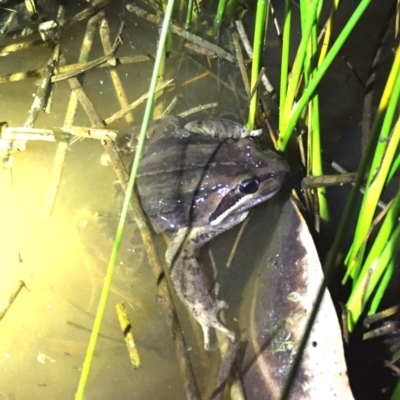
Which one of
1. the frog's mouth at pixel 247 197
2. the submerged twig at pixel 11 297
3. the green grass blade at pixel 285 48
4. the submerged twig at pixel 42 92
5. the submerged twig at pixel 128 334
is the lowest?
the submerged twig at pixel 128 334

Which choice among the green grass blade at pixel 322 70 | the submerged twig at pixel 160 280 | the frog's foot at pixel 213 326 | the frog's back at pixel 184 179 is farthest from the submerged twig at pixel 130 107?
the frog's foot at pixel 213 326

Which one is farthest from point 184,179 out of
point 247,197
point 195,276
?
point 195,276

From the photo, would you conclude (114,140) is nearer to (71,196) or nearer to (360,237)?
(71,196)

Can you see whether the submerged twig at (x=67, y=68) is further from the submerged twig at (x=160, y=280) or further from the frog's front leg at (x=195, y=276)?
the frog's front leg at (x=195, y=276)

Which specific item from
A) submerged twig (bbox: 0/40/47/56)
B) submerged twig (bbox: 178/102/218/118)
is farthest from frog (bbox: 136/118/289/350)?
submerged twig (bbox: 0/40/47/56)

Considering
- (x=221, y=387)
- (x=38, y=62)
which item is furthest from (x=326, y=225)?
(x=38, y=62)

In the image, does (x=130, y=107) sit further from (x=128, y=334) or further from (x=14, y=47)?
(x=128, y=334)
